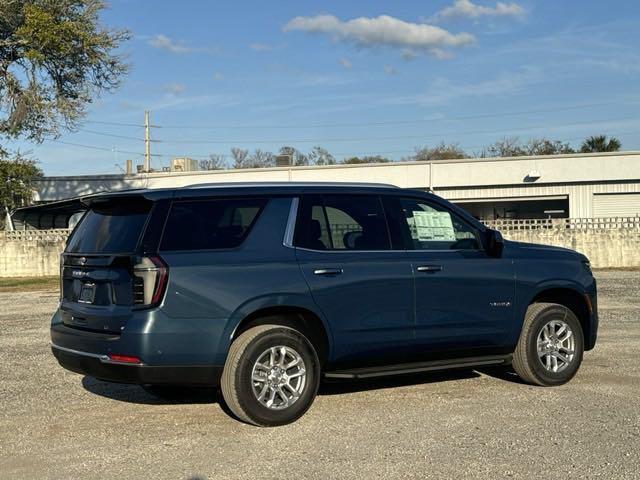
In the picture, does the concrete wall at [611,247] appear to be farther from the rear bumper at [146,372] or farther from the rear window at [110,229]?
the rear bumper at [146,372]

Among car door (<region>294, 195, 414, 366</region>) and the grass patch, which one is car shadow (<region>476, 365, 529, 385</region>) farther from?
the grass patch

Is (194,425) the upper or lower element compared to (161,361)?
lower

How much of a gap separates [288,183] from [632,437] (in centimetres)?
347

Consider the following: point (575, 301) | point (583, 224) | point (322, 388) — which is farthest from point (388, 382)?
point (583, 224)

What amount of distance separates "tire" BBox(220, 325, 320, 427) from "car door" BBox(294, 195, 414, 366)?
341 mm

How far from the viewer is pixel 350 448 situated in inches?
215

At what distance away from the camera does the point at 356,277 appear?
251 inches

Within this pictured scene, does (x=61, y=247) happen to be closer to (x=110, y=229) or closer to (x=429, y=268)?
(x=110, y=229)

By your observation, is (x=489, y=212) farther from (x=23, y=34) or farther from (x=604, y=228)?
(x=23, y=34)

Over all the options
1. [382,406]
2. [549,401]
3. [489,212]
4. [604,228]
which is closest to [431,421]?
[382,406]

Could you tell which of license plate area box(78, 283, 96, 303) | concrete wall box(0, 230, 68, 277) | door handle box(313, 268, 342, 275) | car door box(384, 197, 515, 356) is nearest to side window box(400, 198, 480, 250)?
car door box(384, 197, 515, 356)

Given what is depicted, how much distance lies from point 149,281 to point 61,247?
943 inches

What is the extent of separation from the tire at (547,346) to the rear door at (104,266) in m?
3.83

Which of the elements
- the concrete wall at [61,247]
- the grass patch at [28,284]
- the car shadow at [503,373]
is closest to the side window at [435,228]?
the car shadow at [503,373]
